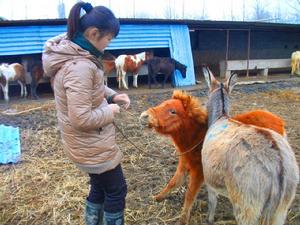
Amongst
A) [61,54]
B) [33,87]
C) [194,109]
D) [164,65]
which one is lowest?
[33,87]

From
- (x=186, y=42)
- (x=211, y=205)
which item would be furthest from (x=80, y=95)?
(x=186, y=42)

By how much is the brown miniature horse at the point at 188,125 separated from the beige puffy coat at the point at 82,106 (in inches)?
34.7

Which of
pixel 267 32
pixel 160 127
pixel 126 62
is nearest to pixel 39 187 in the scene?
pixel 160 127

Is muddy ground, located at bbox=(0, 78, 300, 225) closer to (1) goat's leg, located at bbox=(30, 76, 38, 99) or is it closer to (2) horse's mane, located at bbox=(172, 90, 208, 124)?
(2) horse's mane, located at bbox=(172, 90, 208, 124)

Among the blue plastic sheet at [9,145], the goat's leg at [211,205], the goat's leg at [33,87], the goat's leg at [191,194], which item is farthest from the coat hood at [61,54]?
the goat's leg at [33,87]

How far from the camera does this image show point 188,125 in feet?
10.7

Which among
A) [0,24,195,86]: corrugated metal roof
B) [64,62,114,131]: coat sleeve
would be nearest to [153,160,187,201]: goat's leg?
[64,62,114,131]: coat sleeve

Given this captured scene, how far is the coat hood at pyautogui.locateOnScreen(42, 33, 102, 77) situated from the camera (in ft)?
6.81

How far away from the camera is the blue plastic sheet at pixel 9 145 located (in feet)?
15.1

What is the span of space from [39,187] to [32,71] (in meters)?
7.28

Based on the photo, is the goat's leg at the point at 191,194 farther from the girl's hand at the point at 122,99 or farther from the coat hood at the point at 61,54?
the coat hood at the point at 61,54

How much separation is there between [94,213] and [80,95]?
1.11 m

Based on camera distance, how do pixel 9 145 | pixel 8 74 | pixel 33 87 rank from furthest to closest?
pixel 33 87, pixel 8 74, pixel 9 145

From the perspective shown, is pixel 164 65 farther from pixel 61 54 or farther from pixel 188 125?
pixel 61 54
